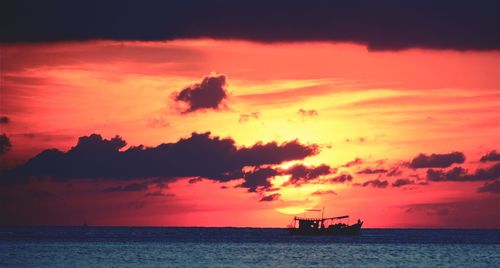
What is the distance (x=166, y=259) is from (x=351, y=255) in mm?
34307

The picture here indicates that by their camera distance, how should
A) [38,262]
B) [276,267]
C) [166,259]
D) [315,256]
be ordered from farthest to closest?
[315,256], [166,259], [38,262], [276,267]

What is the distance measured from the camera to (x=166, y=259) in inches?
5748

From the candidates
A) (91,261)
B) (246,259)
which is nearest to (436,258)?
(246,259)

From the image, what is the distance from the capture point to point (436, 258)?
15788cm

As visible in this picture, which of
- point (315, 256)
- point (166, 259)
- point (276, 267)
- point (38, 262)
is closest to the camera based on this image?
point (276, 267)

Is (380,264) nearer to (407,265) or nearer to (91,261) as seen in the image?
(407,265)

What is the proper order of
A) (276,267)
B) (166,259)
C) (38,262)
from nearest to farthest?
(276,267) → (38,262) → (166,259)

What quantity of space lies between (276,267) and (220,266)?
807 cm

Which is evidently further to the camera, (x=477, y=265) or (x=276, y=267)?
(x=477, y=265)

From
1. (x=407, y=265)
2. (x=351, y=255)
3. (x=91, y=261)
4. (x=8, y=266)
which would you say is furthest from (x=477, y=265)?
(x=8, y=266)

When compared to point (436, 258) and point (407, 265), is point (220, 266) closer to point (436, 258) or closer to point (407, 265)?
point (407, 265)

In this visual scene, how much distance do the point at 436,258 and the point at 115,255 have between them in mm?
54656

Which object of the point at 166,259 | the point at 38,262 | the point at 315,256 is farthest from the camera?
the point at 315,256

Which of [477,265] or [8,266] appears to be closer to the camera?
[8,266]
